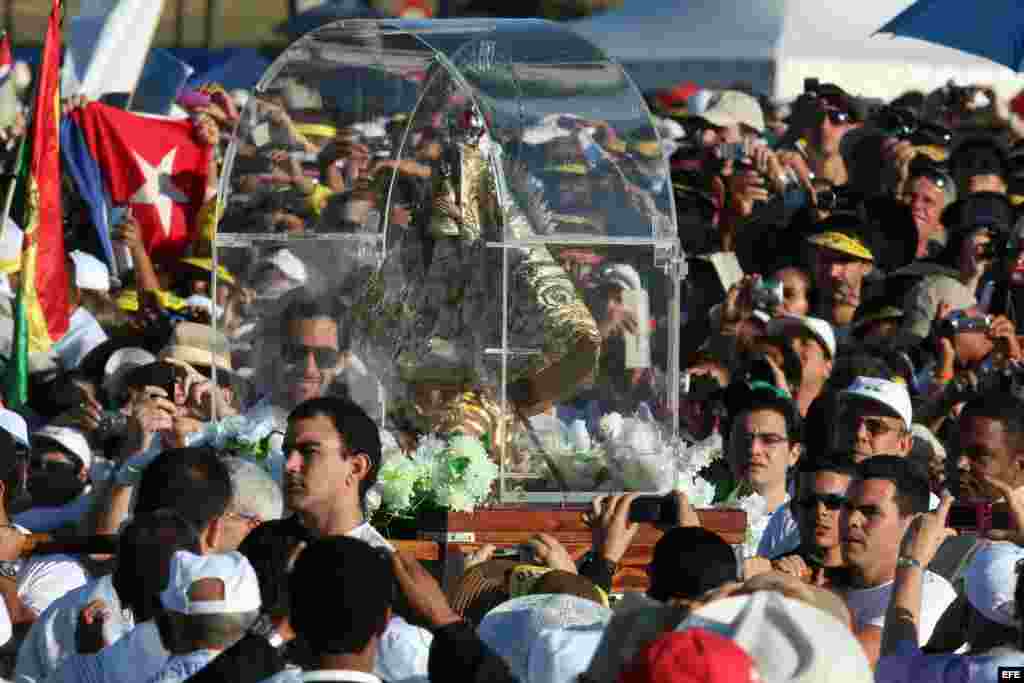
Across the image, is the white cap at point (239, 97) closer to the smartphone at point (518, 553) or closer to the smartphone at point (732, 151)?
the smartphone at point (732, 151)

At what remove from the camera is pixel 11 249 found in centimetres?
1101

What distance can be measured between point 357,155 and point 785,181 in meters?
3.23

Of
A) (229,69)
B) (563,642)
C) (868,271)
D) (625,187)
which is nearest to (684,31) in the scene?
(229,69)

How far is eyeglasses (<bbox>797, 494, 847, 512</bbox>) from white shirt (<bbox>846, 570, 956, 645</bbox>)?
0.62 m

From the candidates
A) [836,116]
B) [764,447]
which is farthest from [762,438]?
[836,116]

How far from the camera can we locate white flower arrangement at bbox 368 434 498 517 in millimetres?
7828

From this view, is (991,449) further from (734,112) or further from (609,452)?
(734,112)

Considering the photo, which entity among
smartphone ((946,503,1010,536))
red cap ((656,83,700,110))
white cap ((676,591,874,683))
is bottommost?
red cap ((656,83,700,110))

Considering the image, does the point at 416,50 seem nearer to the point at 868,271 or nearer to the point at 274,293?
the point at 274,293

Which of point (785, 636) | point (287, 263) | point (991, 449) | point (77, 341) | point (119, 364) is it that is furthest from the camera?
point (77, 341)

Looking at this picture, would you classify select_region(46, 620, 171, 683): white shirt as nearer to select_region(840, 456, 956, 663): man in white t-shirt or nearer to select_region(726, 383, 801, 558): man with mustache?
select_region(840, 456, 956, 663): man in white t-shirt

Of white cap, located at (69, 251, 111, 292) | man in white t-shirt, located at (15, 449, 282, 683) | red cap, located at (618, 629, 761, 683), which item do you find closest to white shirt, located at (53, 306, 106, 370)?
white cap, located at (69, 251, 111, 292)

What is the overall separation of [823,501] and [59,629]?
2418 mm

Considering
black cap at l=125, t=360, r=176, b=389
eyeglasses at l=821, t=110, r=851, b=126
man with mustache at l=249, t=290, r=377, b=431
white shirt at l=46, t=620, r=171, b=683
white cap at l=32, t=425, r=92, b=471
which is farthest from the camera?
eyeglasses at l=821, t=110, r=851, b=126
